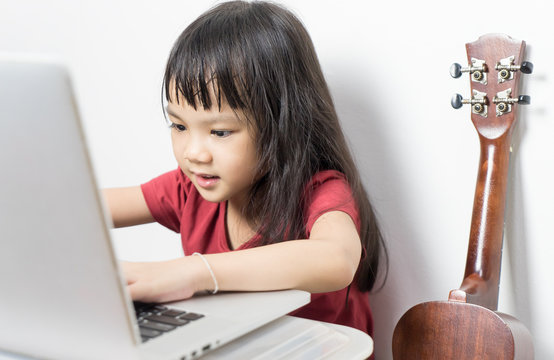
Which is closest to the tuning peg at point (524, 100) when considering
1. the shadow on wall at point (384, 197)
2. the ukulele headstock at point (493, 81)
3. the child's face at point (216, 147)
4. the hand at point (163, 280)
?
the ukulele headstock at point (493, 81)

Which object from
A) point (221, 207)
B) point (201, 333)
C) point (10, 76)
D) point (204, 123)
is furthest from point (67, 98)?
point (221, 207)

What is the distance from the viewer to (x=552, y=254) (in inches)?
35.2

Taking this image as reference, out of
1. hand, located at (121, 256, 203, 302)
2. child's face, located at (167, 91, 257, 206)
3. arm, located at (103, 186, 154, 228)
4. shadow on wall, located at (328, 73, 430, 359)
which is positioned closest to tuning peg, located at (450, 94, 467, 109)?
shadow on wall, located at (328, 73, 430, 359)

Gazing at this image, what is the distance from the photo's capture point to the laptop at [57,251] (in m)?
0.46

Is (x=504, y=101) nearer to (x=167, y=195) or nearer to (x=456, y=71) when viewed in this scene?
(x=456, y=71)

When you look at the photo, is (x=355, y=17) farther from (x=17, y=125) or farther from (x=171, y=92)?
(x=17, y=125)

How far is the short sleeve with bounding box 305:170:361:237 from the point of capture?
905 mm

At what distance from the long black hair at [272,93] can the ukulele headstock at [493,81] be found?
0.19 meters

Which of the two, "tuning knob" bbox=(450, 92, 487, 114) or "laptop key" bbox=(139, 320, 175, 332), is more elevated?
"tuning knob" bbox=(450, 92, 487, 114)

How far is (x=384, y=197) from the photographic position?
1075 mm

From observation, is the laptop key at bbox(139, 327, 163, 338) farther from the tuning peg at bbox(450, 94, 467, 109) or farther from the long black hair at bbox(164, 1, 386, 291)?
the tuning peg at bbox(450, 94, 467, 109)

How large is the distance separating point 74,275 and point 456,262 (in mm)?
635

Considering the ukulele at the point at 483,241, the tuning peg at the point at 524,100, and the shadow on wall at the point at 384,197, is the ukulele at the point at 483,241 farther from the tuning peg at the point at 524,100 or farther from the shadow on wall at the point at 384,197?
the shadow on wall at the point at 384,197

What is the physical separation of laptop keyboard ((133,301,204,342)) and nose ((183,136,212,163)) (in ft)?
0.95
